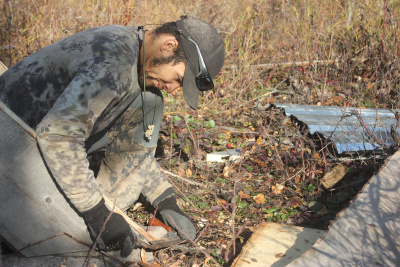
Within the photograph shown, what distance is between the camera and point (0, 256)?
6.19 feet

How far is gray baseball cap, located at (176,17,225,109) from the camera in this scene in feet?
7.37

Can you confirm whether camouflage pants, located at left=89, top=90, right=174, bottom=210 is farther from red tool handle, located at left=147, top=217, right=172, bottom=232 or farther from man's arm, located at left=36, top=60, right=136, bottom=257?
man's arm, located at left=36, top=60, right=136, bottom=257

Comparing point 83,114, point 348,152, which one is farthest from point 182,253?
point 348,152

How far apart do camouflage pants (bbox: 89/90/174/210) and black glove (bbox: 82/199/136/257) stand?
709 millimetres

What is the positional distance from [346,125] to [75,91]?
9.13 ft

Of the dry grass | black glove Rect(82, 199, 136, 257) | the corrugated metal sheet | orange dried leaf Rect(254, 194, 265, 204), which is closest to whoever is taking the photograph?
black glove Rect(82, 199, 136, 257)

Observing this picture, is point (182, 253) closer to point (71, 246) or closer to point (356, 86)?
point (71, 246)

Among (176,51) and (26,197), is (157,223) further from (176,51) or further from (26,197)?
(176,51)

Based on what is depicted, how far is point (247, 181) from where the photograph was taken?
3.60 m

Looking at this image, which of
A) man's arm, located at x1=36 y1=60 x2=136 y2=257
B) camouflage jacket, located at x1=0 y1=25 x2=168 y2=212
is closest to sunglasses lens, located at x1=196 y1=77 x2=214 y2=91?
camouflage jacket, located at x1=0 y1=25 x2=168 y2=212

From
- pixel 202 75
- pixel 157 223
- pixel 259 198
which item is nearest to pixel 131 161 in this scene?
pixel 157 223

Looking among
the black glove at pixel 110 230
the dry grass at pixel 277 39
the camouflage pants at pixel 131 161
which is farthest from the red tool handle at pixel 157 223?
the dry grass at pixel 277 39

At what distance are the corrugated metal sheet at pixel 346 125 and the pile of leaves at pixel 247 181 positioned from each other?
0.13 metres

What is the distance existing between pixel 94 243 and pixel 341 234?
1355 millimetres
